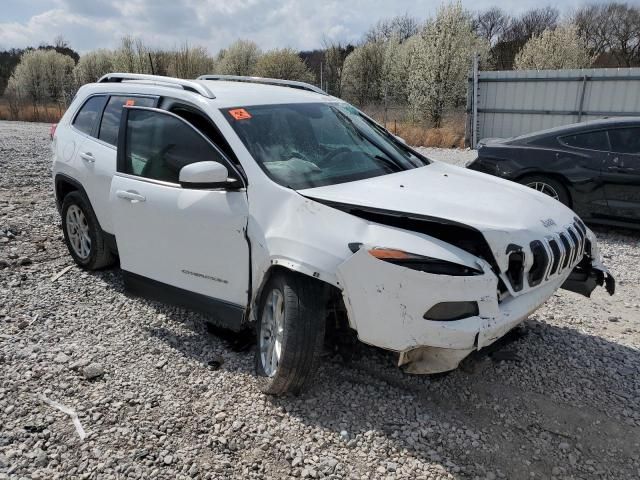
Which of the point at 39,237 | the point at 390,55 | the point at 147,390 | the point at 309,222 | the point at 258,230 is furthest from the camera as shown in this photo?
the point at 390,55

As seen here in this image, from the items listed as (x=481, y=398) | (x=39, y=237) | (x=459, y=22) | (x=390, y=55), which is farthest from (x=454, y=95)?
(x=481, y=398)

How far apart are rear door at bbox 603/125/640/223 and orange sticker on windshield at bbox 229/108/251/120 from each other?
4910mm

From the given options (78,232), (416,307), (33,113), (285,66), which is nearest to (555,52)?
(285,66)

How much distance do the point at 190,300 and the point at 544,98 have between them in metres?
14.0

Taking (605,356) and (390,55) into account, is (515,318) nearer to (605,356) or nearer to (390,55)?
(605,356)

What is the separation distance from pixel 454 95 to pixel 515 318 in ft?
69.4

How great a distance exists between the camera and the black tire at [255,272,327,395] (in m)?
2.82

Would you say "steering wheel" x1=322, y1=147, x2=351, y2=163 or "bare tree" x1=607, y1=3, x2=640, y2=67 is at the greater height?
"bare tree" x1=607, y1=3, x2=640, y2=67

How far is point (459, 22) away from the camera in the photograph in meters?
22.4

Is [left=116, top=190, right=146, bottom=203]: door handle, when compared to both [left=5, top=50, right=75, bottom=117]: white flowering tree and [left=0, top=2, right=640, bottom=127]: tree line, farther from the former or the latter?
[left=5, top=50, right=75, bottom=117]: white flowering tree

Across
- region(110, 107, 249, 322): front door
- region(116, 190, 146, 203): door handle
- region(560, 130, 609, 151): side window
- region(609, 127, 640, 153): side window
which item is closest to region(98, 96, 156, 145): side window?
region(110, 107, 249, 322): front door

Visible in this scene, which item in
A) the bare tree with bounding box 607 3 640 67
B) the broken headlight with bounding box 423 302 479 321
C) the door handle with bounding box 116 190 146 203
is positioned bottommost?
the broken headlight with bounding box 423 302 479 321

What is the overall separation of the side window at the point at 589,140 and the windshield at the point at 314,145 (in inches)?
142

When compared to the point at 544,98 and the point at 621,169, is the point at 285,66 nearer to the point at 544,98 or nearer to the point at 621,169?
the point at 544,98
